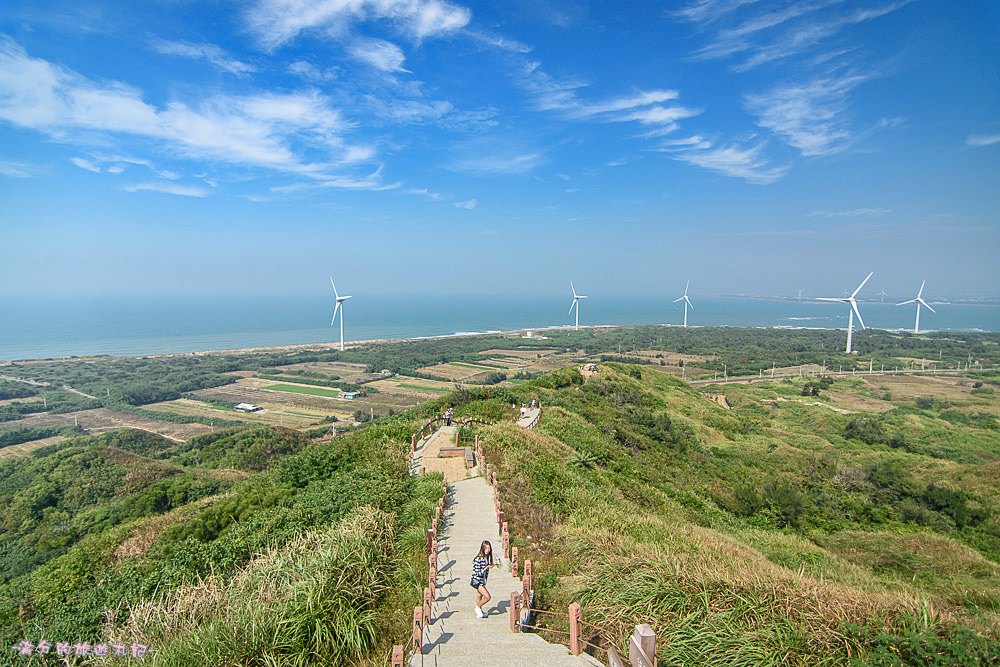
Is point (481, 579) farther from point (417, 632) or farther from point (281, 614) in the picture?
point (281, 614)

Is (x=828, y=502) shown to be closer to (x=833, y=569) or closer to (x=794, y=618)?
(x=833, y=569)

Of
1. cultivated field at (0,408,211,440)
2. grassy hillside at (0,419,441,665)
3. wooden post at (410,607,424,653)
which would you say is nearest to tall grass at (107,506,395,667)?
grassy hillside at (0,419,441,665)

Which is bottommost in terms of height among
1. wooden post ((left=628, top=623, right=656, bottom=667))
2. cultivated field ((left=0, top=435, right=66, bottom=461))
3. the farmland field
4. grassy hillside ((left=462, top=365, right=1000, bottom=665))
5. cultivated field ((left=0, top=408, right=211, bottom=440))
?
cultivated field ((left=0, top=435, right=66, bottom=461))

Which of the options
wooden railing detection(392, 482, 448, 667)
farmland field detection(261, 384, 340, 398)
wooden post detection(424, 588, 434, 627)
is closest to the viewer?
wooden railing detection(392, 482, 448, 667)

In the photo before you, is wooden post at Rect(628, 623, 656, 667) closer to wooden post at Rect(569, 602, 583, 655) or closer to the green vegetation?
wooden post at Rect(569, 602, 583, 655)

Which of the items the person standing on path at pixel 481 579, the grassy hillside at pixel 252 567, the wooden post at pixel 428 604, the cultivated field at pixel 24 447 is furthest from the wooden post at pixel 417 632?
the cultivated field at pixel 24 447

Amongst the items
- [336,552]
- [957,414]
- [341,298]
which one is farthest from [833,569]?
[341,298]
